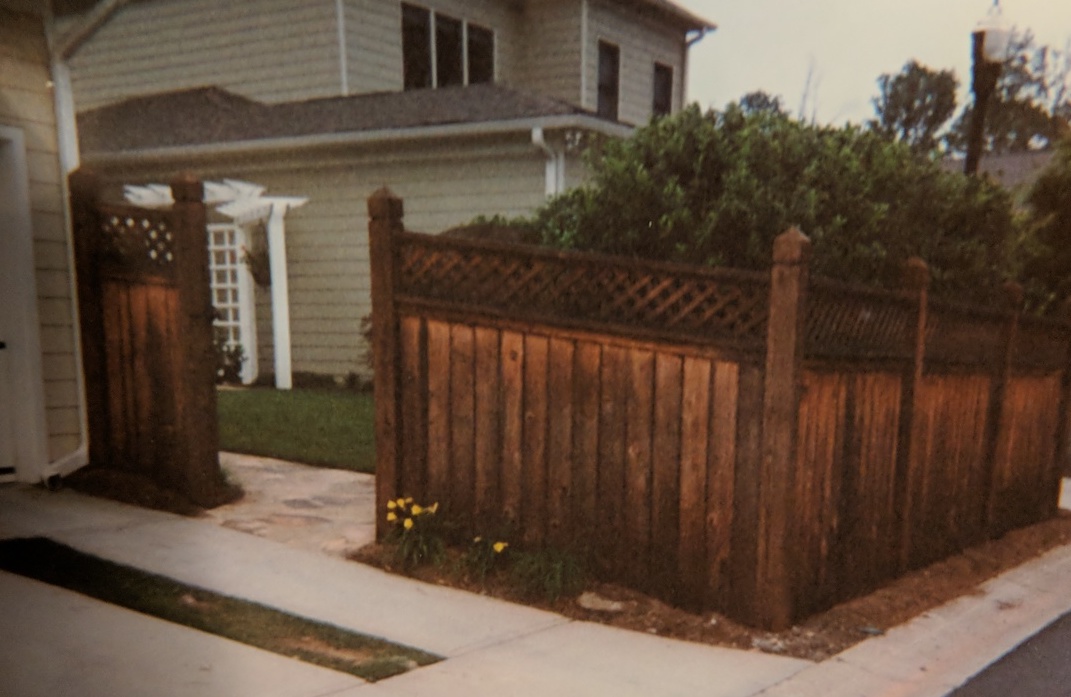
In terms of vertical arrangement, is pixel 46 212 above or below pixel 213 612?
above

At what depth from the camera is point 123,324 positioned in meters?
5.63

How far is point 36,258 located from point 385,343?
2.52 metres

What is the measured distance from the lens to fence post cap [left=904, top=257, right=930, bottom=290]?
16.1 ft

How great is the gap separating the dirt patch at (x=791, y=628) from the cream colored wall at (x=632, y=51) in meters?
11.1

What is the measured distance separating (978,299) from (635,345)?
3.79 m

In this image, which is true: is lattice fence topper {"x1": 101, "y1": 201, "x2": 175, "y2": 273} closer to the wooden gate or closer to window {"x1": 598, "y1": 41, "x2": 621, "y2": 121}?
the wooden gate

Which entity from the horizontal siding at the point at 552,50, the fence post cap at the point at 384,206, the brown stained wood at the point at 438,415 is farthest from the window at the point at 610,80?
the brown stained wood at the point at 438,415

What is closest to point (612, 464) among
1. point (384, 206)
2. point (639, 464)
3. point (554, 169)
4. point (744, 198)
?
point (639, 464)

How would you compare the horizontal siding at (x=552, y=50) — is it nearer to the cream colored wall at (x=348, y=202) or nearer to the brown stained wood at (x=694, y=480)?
the cream colored wall at (x=348, y=202)

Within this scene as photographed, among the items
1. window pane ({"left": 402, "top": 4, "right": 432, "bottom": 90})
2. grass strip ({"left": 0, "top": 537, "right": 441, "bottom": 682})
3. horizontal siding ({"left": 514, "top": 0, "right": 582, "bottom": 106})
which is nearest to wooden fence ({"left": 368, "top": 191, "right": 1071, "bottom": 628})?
grass strip ({"left": 0, "top": 537, "right": 441, "bottom": 682})

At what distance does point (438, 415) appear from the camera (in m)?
4.90

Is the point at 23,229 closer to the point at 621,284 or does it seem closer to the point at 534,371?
the point at 534,371

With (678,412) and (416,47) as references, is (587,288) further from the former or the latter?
(416,47)

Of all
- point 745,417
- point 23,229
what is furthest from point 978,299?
point 23,229
